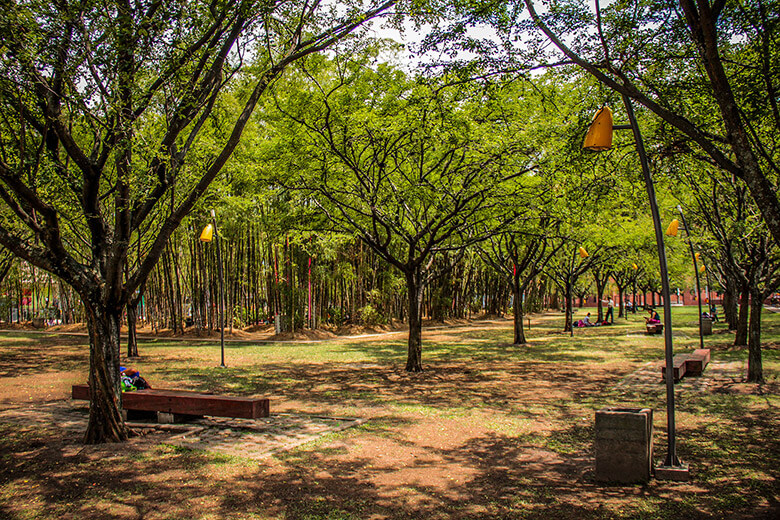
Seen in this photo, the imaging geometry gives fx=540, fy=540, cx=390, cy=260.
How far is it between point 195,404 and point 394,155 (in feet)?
23.8

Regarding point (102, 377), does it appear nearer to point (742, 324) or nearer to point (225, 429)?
point (225, 429)

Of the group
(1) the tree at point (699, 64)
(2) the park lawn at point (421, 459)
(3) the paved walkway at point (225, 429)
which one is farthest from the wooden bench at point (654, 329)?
(3) the paved walkway at point (225, 429)

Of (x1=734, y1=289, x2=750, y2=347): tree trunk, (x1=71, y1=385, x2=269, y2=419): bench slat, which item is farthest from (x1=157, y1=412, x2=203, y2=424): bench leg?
(x1=734, y1=289, x2=750, y2=347): tree trunk

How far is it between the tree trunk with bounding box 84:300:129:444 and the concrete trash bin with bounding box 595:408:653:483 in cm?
548

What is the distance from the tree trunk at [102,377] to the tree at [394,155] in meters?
5.65

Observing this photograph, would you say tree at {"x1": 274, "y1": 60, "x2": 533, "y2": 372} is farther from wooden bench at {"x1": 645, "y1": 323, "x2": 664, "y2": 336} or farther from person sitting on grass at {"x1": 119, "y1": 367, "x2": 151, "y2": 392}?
wooden bench at {"x1": 645, "y1": 323, "x2": 664, "y2": 336}

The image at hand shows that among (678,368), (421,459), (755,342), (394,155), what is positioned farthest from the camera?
(394,155)

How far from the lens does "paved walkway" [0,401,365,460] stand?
6461 mm

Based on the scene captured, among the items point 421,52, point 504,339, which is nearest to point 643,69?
point 421,52

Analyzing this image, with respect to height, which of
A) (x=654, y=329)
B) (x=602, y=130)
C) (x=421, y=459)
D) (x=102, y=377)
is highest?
(x=602, y=130)

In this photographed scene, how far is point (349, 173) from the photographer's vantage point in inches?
513

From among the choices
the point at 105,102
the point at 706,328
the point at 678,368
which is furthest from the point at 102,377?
the point at 706,328

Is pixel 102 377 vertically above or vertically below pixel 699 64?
below

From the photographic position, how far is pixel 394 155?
487 inches
